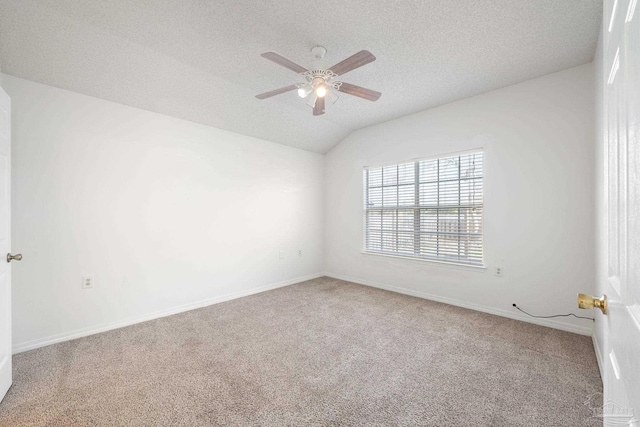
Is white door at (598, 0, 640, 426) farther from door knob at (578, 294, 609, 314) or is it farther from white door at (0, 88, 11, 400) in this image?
white door at (0, 88, 11, 400)

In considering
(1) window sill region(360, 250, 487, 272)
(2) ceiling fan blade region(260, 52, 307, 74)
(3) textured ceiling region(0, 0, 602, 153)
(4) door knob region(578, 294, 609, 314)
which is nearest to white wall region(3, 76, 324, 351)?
(3) textured ceiling region(0, 0, 602, 153)

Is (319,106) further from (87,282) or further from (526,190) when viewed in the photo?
(87,282)

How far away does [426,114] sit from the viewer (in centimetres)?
389

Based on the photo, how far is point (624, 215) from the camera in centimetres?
59

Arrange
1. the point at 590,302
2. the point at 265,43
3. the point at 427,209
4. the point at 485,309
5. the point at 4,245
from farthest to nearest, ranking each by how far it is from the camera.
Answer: the point at 427,209, the point at 485,309, the point at 265,43, the point at 4,245, the point at 590,302

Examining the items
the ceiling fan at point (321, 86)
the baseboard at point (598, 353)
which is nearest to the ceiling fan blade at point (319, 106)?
the ceiling fan at point (321, 86)

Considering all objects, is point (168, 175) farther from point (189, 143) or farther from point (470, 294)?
point (470, 294)

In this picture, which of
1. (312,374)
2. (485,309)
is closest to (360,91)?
(312,374)

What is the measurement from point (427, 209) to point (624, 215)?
3.53 m

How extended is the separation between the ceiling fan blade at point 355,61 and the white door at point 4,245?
7.49ft

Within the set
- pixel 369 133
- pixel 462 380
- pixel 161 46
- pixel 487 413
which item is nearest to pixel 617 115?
pixel 487 413

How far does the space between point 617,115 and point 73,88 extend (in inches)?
152

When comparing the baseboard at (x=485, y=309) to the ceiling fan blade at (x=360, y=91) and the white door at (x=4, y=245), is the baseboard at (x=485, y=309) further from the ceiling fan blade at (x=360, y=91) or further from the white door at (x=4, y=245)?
the white door at (x=4, y=245)

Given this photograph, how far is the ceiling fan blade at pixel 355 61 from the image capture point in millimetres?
1959
